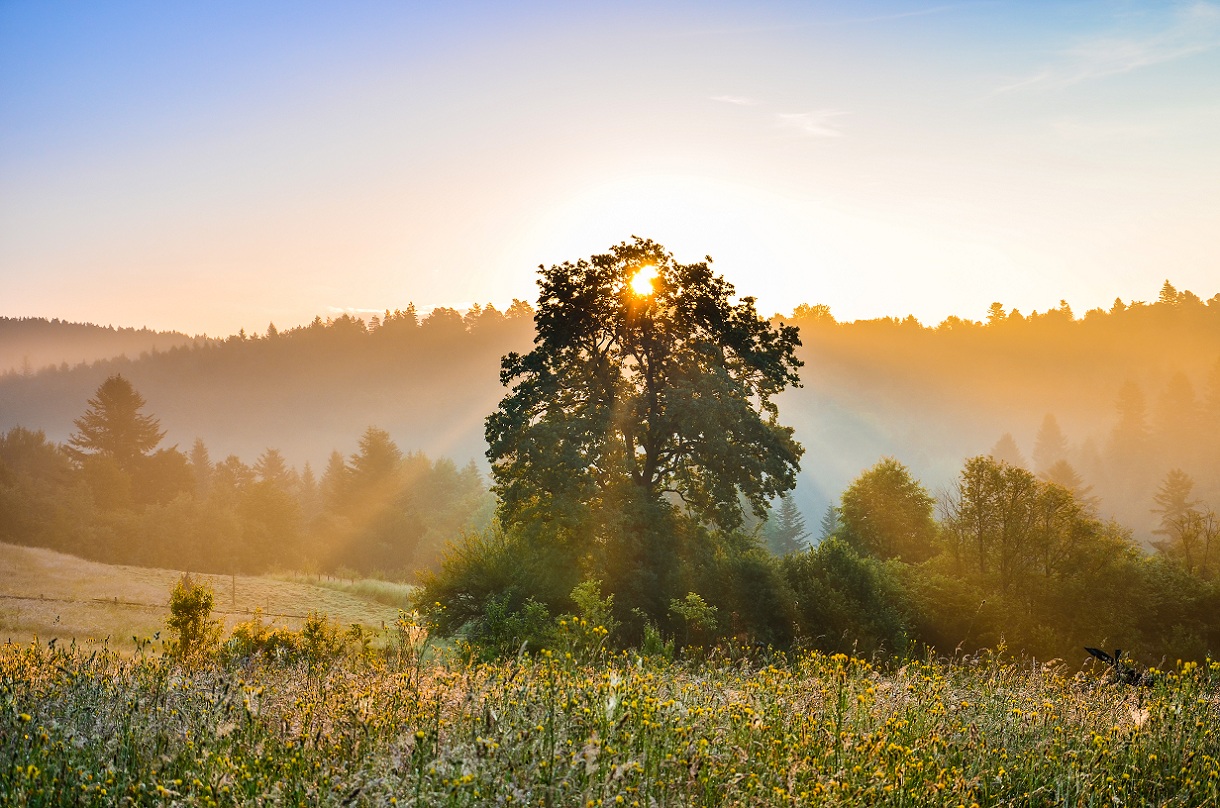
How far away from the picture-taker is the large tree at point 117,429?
69688 mm

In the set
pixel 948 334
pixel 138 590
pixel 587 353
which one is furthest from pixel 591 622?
pixel 948 334

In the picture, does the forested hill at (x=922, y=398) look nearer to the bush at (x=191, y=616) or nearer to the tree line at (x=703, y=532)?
the tree line at (x=703, y=532)

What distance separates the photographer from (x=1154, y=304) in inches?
7067

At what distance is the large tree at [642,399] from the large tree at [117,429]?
5924cm

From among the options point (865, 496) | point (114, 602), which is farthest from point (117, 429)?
point (865, 496)

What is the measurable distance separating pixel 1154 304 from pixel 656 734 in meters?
216

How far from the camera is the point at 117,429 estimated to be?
7050 cm

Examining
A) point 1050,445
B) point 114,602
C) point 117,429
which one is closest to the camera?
point 114,602

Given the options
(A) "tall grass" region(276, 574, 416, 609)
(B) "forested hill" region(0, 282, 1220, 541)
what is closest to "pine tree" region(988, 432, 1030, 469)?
(B) "forested hill" region(0, 282, 1220, 541)

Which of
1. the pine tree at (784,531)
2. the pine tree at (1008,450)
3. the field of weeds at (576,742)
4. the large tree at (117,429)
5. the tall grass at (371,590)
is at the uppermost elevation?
the pine tree at (1008,450)

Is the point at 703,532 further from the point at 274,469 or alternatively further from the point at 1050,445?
the point at 1050,445

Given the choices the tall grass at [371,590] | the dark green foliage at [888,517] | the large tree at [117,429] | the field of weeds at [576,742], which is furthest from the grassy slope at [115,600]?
the large tree at [117,429]

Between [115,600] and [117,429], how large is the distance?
147 feet

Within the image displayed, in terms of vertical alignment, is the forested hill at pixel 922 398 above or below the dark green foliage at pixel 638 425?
above
